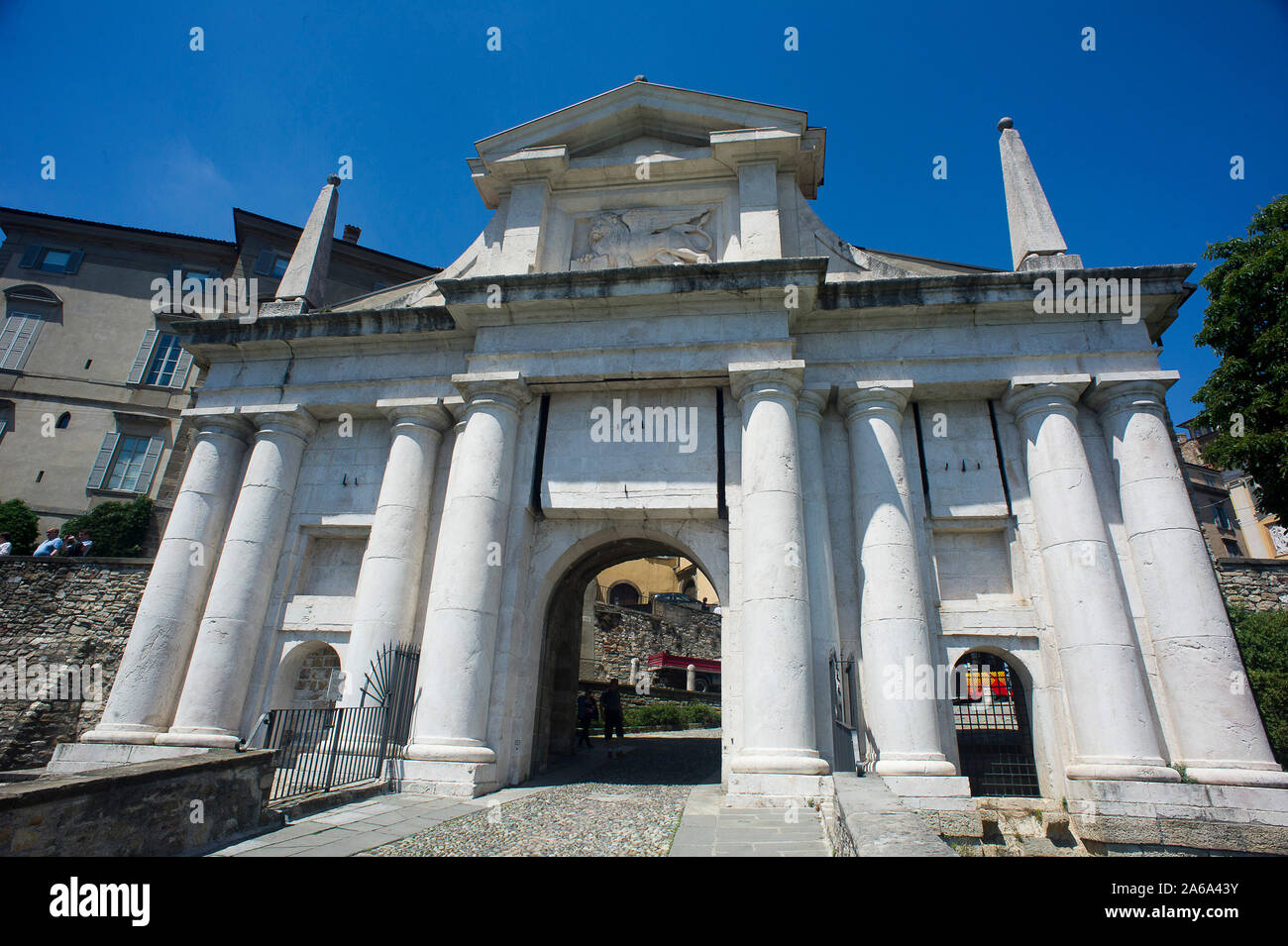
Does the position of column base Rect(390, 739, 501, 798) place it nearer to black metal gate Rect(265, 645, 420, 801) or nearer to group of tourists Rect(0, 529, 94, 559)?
black metal gate Rect(265, 645, 420, 801)

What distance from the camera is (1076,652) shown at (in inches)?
392

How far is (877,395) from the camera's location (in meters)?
11.7

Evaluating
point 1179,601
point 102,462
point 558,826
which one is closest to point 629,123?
point 1179,601

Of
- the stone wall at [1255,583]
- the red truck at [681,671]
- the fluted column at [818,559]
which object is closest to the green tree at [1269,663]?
the stone wall at [1255,583]

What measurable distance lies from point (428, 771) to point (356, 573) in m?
4.66

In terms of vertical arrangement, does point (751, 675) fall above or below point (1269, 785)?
above

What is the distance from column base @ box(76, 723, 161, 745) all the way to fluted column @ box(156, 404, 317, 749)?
0.24 metres

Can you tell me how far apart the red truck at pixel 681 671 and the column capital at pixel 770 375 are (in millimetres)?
23606

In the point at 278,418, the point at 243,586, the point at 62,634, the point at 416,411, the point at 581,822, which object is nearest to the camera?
the point at 581,822

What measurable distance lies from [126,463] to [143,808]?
2555 cm

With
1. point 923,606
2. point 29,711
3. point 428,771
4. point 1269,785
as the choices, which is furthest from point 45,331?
point 1269,785
